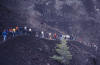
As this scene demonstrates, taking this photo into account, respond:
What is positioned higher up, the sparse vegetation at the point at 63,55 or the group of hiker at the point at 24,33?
the group of hiker at the point at 24,33

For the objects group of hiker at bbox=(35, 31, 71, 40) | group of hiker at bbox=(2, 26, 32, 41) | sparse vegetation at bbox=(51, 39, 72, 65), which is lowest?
sparse vegetation at bbox=(51, 39, 72, 65)

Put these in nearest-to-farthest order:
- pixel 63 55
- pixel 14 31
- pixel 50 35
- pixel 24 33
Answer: pixel 63 55 → pixel 14 31 → pixel 24 33 → pixel 50 35

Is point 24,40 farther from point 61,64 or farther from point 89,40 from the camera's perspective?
point 89,40

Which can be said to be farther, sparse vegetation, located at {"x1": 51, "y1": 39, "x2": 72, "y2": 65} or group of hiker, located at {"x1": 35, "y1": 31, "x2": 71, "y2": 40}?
group of hiker, located at {"x1": 35, "y1": 31, "x2": 71, "y2": 40}

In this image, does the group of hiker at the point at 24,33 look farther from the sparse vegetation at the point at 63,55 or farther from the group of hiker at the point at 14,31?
the sparse vegetation at the point at 63,55

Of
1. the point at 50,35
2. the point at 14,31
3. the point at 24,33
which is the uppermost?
the point at 14,31

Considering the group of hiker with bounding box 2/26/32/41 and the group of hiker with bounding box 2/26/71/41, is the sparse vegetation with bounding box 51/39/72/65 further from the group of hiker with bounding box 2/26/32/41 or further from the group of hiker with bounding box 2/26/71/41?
the group of hiker with bounding box 2/26/32/41

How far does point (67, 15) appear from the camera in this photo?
20703 millimetres

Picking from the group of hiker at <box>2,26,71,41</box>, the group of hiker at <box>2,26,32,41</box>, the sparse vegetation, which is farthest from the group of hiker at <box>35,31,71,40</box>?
the sparse vegetation

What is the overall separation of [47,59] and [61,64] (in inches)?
56.9

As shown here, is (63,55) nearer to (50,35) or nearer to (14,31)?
(50,35)

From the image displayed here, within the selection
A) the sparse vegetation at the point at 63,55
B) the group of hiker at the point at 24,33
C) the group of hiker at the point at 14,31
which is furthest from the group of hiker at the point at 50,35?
the sparse vegetation at the point at 63,55

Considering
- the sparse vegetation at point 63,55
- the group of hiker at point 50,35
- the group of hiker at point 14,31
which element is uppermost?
the group of hiker at point 14,31

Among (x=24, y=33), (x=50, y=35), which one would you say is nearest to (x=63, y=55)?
(x=50, y=35)
